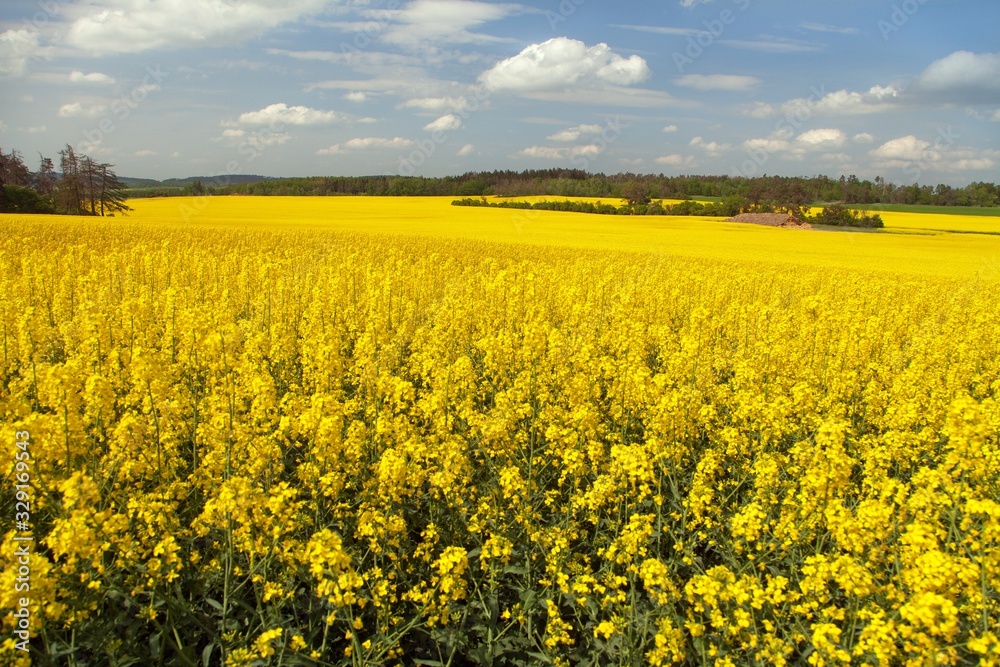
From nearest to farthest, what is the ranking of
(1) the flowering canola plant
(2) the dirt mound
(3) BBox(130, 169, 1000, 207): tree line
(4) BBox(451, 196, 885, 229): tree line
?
1. (1) the flowering canola plant
2. (2) the dirt mound
3. (4) BBox(451, 196, 885, 229): tree line
4. (3) BBox(130, 169, 1000, 207): tree line

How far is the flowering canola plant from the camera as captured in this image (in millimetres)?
2727

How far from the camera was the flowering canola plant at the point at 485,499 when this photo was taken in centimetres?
273

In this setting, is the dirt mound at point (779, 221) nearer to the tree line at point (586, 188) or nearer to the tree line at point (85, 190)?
the tree line at point (586, 188)

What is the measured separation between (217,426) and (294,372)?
6.37 feet

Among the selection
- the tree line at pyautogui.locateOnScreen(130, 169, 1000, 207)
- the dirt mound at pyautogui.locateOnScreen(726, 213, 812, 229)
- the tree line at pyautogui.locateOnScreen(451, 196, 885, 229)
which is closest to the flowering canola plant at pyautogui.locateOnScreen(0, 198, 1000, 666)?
the dirt mound at pyautogui.locateOnScreen(726, 213, 812, 229)

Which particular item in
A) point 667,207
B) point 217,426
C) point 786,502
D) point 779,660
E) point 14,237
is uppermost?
point 667,207

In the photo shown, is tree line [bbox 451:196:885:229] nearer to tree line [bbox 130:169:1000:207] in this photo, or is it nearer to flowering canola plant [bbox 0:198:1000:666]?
tree line [bbox 130:169:1000:207]

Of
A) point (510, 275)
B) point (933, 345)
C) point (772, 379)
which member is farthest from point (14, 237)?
point (933, 345)

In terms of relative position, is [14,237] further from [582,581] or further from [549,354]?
[582,581]

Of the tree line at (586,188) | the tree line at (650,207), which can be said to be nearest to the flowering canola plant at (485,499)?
the tree line at (650,207)

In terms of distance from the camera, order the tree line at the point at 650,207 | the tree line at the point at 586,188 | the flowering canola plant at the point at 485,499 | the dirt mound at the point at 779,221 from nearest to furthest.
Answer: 1. the flowering canola plant at the point at 485,499
2. the dirt mound at the point at 779,221
3. the tree line at the point at 650,207
4. the tree line at the point at 586,188

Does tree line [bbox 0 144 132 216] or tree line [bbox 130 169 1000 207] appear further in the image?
tree line [bbox 130 169 1000 207]

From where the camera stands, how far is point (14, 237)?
1739 cm

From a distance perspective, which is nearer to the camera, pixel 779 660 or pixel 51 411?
pixel 779 660
